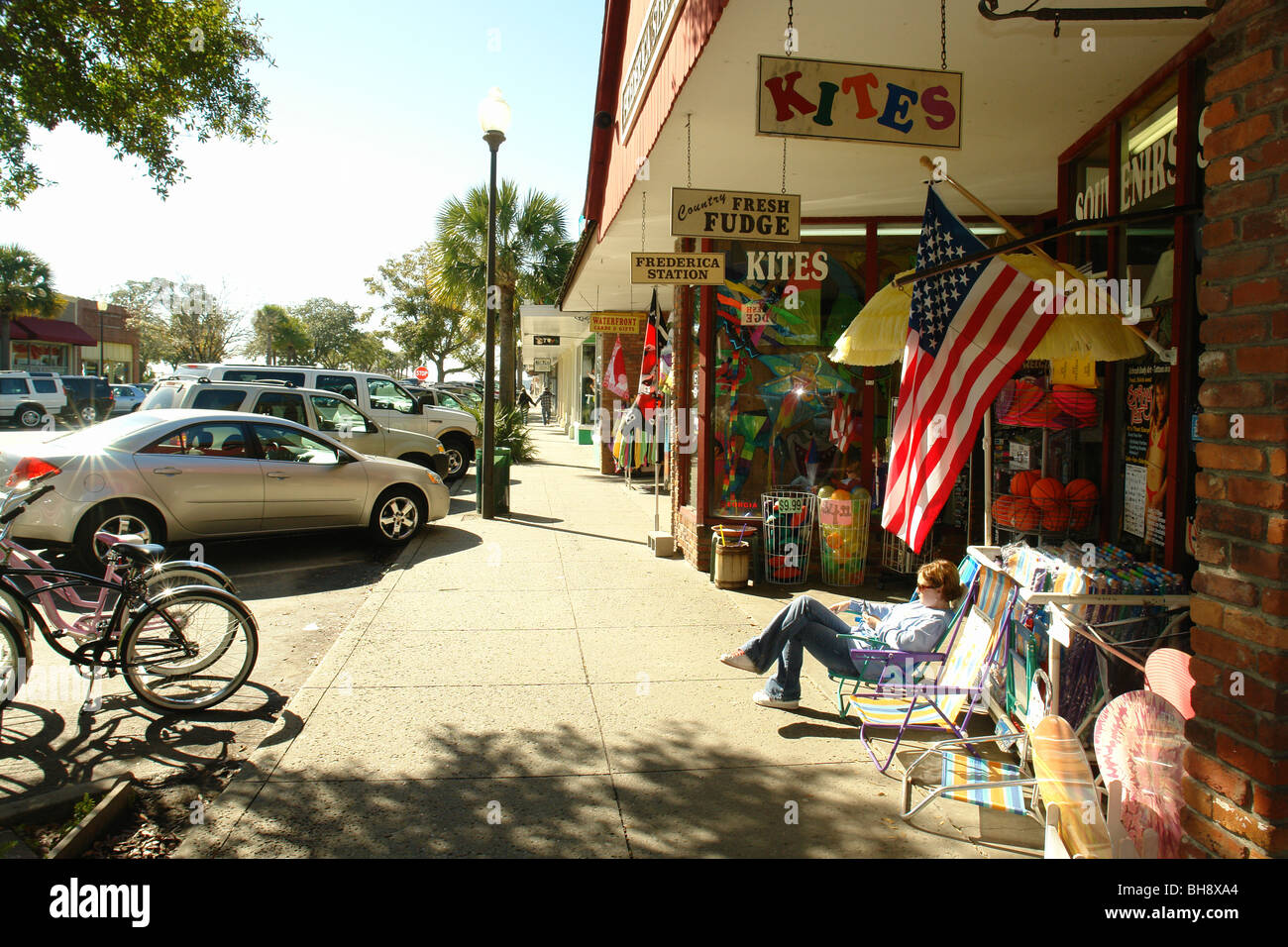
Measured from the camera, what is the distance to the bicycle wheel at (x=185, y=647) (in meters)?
5.01

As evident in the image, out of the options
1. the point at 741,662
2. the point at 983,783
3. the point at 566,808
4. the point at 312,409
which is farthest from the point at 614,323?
the point at 983,783

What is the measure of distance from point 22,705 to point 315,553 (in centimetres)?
490

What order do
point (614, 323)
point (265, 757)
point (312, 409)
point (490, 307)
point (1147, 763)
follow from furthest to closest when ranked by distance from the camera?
1. point (614, 323)
2. point (312, 409)
3. point (490, 307)
4. point (265, 757)
5. point (1147, 763)

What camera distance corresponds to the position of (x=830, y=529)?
8.29 metres

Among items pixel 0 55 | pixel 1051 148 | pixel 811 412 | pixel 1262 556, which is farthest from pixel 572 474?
pixel 1262 556

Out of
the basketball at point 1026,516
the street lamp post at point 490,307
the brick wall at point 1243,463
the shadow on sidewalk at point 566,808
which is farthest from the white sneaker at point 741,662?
the street lamp post at point 490,307

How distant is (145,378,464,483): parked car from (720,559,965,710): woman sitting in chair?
7427 millimetres

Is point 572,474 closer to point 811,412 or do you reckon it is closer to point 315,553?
point 315,553

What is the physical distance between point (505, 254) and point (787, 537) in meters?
15.5

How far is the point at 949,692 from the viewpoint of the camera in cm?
438

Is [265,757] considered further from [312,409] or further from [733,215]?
[312,409]

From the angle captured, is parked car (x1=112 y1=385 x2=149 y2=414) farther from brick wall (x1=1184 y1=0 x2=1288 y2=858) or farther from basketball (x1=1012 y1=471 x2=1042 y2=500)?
brick wall (x1=1184 y1=0 x2=1288 y2=858)

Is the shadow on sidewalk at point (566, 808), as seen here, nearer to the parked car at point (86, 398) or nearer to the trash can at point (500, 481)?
the trash can at point (500, 481)

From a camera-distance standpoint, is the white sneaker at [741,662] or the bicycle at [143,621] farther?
the white sneaker at [741,662]
